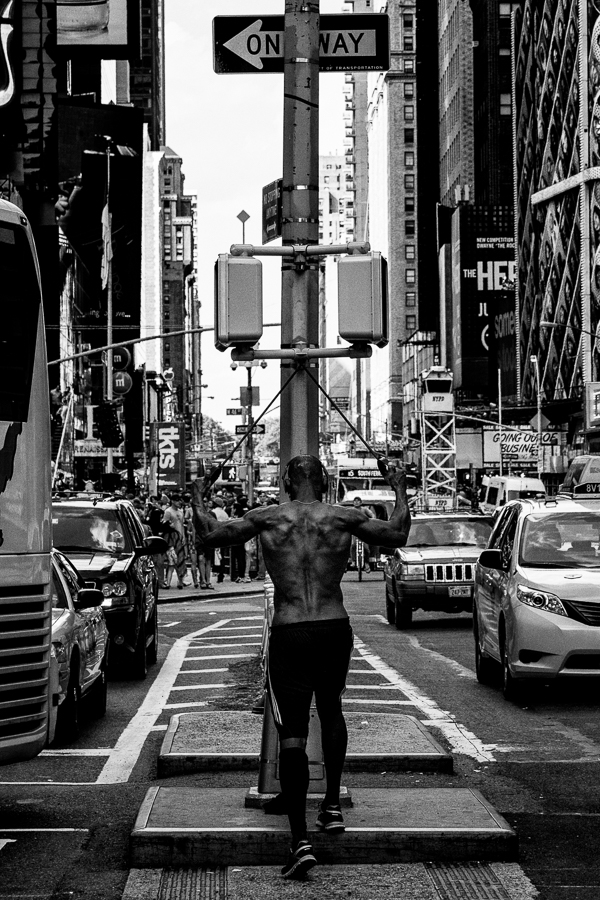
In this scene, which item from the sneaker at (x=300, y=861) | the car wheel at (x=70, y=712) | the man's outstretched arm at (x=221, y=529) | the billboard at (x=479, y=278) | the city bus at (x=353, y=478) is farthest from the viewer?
the billboard at (x=479, y=278)

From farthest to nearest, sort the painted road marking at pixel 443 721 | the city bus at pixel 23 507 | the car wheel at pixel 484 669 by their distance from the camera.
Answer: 1. the car wheel at pixel 484 669
2. the painted road marking at pixel 443 721
3. the city bus at pixel 23 507

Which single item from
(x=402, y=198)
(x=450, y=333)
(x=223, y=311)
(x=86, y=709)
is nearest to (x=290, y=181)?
(x=223, y=311)

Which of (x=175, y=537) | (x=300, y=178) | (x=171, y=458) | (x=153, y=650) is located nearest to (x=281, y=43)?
(x=300, y=178)

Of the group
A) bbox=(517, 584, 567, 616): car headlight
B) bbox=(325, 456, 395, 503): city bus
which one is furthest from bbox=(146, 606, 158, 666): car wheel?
bbox=(325, 456, 395, 503): city bus

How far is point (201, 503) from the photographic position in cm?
787

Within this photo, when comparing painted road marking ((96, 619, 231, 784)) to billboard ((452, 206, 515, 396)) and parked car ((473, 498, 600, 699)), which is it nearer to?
parked car ((473, 498, 600, 699))

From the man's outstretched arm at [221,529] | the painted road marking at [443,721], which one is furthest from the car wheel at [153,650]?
the man's outstretched arm at [221,529]

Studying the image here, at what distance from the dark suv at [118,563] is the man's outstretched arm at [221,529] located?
8.05 meters

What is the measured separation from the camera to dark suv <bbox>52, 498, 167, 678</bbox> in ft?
53.8

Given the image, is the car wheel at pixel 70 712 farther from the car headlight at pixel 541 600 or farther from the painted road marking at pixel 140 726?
the car headlight at pixel 541 600

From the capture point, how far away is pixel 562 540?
1488 cm

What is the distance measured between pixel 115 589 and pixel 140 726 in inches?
159

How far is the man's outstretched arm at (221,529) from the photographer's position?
7.62 m

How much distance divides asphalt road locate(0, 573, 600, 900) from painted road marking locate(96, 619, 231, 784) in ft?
0.06
